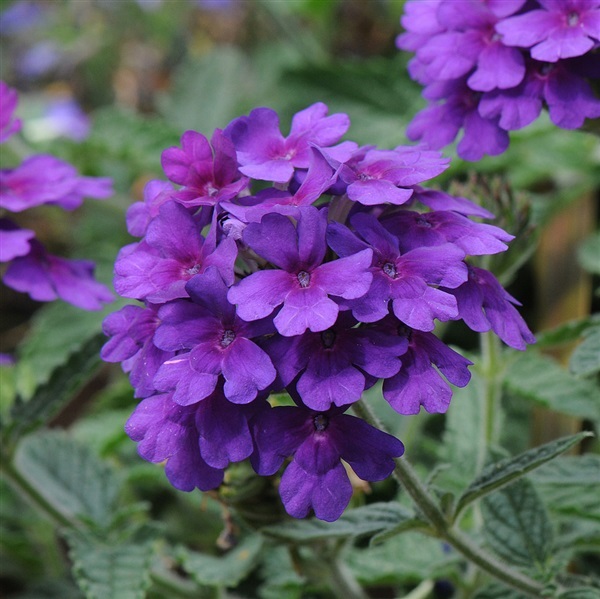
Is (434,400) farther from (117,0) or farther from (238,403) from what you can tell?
(117,0)

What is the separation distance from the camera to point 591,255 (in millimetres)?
1691

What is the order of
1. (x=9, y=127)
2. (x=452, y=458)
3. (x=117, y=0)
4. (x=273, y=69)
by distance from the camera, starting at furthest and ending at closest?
1. (x=117, y=0)
2. (x=273, y=69)
3. (x=452, y=458)
4. (x=9, y=127)

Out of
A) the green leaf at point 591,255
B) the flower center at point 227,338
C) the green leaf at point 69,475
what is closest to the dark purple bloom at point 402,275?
the flower center at point 227,338

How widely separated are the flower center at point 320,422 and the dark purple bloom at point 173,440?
108mm

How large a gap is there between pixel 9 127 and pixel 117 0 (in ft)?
8.55

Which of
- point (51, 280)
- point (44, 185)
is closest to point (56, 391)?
point (51, 280)

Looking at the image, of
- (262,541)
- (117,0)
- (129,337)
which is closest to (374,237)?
(129,337)

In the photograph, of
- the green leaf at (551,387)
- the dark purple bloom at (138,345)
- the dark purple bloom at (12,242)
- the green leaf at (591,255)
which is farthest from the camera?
the green leaf at (591,255)

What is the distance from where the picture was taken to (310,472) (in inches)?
32.7

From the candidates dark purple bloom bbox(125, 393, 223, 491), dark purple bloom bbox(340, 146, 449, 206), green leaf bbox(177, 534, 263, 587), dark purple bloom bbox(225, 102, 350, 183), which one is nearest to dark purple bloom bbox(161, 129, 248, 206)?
dark purple bloom bbox(225, 102, 350, 183)

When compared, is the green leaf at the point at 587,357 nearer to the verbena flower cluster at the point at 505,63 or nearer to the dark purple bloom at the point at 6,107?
the verbena flower cluster at the point at 505,63

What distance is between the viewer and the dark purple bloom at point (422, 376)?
806 millimetres

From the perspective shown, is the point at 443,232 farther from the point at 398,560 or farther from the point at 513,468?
the point at 398,560

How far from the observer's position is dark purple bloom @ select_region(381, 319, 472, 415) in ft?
2.64
